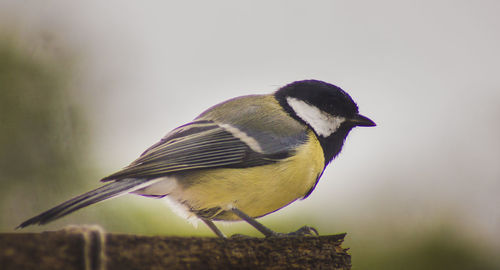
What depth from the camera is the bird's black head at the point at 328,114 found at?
3.34 feet

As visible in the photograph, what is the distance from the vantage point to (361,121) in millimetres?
1011

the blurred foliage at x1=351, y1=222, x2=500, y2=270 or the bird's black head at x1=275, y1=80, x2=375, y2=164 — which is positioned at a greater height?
the bird's black head at x1=275, y1=80, x2=375, y2=164

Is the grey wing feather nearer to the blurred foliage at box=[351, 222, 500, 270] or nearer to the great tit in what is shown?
the great tit

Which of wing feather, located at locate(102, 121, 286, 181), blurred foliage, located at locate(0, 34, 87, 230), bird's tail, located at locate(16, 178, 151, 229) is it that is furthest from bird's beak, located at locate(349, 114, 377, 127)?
blurred foliage, located at locate(0, 34, 87, 230)

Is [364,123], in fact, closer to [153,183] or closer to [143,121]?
[153,183]

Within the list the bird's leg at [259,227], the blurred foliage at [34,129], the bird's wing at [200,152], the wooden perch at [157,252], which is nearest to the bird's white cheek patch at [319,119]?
the bird's wing at [200,152]

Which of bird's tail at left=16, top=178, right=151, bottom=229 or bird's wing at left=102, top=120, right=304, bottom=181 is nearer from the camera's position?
bird's tail at left=16, top=178, right=151, bottom=229

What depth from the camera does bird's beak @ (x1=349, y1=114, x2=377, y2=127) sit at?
1007 millimetres

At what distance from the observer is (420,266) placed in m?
1.33

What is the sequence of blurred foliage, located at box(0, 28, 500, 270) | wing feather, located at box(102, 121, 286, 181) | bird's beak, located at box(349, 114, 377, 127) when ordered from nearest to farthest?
wing feather, located at box(102, 121, 286, 181) → bird's beak, located at box(349, 114, 377, 127) → blurred foliage, located at box(0, 28, 500, 270)

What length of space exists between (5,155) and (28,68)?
0.26 metres

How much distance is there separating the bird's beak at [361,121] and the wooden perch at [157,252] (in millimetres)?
354

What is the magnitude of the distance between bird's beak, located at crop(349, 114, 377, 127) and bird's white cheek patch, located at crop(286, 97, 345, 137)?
3 centimetres

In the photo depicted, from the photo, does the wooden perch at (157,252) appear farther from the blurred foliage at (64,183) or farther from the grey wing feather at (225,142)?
the blurred foliage at (64,183)
